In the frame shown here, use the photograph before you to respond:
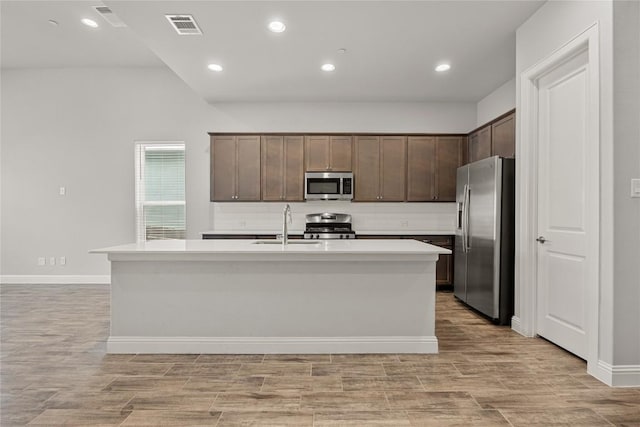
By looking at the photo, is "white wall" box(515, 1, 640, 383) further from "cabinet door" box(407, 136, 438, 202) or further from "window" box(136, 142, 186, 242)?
"window" box(136, 142, 186, 242)

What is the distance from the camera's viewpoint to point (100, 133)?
605 cm

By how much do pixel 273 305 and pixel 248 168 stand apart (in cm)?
313

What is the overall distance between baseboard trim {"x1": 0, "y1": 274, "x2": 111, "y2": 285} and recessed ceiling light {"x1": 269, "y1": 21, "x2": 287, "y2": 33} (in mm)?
4647

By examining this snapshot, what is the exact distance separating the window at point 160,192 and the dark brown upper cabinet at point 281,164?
1.41 metres

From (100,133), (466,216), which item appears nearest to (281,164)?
(466,216)

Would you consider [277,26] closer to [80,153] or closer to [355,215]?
[355,215]

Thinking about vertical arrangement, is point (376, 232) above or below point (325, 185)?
below

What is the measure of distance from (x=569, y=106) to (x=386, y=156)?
292 cm

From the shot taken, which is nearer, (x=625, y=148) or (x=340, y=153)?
(x=625, y=148)

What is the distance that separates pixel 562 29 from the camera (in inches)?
116

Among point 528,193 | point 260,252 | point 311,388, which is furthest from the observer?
point 528,193

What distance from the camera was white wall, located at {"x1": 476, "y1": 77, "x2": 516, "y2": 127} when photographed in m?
4.90

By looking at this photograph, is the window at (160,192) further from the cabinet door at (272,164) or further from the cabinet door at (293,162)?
the cabinet door at (293,162)

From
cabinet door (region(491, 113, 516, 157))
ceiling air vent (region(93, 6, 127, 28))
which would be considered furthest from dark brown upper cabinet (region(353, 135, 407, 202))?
ceiling air vent (region(93, 6, 127, 28))
